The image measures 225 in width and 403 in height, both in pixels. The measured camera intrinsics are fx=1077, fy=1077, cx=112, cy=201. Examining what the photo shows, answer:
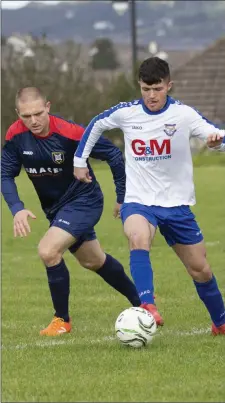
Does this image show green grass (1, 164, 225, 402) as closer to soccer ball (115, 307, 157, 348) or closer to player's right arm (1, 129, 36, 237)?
soccer ball (115, 307, 157, 348)

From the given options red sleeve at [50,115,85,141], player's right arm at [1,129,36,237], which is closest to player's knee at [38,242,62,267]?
player's right arm at [1,129,36,237]

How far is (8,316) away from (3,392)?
3.70 meters

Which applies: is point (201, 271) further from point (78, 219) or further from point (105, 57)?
point (105, 57)

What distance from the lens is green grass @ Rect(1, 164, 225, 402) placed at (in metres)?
6.02

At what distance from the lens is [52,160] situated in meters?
8.54

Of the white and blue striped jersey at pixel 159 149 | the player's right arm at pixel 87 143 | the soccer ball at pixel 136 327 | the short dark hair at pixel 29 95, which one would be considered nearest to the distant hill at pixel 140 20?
the short dark hair at pixel 29 95

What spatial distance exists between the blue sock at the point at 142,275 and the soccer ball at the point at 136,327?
15cm

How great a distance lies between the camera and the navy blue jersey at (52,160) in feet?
28.0

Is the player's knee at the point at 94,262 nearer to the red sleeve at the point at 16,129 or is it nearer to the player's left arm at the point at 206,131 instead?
the red sleeve at the point at 16,129

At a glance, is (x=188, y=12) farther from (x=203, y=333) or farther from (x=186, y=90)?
(x=203, y=333)

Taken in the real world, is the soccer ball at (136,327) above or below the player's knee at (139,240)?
below

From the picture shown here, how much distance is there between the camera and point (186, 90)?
70375 millimetres

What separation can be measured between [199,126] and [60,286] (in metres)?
1.83

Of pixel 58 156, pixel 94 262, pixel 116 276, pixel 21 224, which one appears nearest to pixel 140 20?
pixel 116 276
